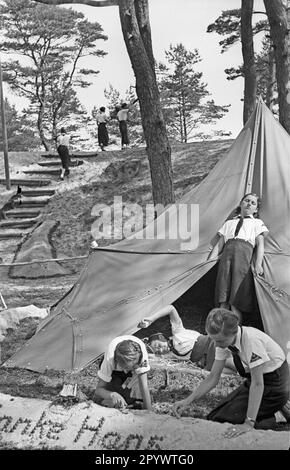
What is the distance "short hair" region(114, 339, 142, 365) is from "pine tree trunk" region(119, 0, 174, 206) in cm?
498

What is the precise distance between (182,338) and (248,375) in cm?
169

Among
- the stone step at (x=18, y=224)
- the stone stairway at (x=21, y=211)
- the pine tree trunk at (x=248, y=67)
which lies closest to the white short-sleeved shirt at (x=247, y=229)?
the stone stairway at (x=21, y=211)

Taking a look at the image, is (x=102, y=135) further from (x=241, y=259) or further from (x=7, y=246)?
(x=241, y=259)

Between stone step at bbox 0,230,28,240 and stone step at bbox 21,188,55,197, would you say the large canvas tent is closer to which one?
stone step at bbox 0,230,28,240

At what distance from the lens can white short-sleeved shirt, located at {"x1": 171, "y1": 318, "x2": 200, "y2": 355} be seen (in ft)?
18.0

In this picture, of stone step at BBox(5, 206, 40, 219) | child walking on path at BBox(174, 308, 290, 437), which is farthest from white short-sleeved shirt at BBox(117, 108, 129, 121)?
child walking on path at BBox(174, 308, 290, 437)

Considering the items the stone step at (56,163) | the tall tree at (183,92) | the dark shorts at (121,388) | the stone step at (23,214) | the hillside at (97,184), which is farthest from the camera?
the tall tree at (183,92)

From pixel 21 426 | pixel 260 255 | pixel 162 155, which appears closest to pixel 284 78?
pixel 162 155

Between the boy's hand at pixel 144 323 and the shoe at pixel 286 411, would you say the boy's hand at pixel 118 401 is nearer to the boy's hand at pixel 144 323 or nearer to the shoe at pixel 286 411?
the shoe at pixel 286 411

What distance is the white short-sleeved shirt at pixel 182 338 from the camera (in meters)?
5.50

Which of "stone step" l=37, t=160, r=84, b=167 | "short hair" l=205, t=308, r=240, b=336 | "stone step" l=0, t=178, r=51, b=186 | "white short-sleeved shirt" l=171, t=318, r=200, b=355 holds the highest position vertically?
"stone step" l=37, t=160, r=84, b=167

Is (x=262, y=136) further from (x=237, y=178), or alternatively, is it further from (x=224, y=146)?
(x=224, y=146)

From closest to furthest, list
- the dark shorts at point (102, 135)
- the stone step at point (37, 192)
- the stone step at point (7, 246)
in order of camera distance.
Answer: the stone step at point (7, 246) < the stone step at point (37, 192) < the dark shorts at point (102, 135)

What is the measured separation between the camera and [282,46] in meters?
10.1
